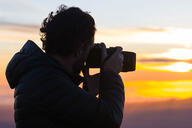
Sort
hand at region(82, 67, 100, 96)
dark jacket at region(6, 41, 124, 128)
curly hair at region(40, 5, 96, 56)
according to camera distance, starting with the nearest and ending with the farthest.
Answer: dark jacket at region(6, 41, 124, 128) → curly hair at region(40, 5, 96, 56) → hand at region(82, 67, 100, 96)

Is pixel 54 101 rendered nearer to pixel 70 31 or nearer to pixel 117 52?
pixel 70 31

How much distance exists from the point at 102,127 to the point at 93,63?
664mm

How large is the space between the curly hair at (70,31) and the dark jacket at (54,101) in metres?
0.17

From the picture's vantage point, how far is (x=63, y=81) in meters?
2.68

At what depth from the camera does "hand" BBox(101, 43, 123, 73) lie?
3.01 m

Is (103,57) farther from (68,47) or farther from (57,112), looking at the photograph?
(57,112)

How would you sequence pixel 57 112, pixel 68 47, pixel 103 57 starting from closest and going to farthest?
pixel 57 112 → pixel 68 47 → pixel 103 57

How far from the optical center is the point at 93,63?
3.18 meters

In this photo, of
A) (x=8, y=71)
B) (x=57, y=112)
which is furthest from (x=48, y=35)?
(x=57, y=112)

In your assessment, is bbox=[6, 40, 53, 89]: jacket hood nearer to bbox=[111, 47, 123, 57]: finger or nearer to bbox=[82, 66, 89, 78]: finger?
bbox=[82, 66, 89, 78]: finger

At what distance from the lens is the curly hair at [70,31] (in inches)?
114

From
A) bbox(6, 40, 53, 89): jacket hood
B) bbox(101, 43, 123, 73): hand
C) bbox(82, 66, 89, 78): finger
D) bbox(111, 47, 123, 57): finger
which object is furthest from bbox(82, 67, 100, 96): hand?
bbox(6, 40, 53, 89): jacket hood

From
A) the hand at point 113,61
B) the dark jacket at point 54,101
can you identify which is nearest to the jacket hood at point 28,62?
the dark jacket at point 54,101

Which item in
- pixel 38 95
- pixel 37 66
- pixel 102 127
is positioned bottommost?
pixel 102 127
